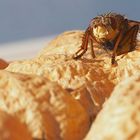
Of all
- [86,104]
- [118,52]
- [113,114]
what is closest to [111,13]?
[118,52]

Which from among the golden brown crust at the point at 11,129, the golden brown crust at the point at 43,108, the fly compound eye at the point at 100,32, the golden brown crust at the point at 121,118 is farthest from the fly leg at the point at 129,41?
the golden brown crust at the point at 11,129

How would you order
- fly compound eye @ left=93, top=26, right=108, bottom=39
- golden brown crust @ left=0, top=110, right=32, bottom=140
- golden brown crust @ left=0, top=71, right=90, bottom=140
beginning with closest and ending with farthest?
golden brown crust @ left=0, top=110, right=32, bottom=140
golden brown crust @ left=0, top=71, right=90, bottom=140
fly compound eye @ left=93, top=26, right=108, bottom=39

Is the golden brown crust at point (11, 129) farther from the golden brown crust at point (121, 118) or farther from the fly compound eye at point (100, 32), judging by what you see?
the fly compound eye at point (100, 32)

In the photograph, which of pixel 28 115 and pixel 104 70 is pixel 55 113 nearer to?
pixel 28 115

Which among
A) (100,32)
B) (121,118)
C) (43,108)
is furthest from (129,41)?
(121,118)

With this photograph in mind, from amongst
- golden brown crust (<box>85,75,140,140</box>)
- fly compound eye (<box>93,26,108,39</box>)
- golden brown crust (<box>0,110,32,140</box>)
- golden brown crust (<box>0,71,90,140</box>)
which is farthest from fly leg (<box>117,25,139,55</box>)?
golden brown crust (<box>0,110,32,140</box>)

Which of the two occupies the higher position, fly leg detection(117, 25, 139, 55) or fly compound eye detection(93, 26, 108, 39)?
fly compound eye detection(93, 26, 108, 39)

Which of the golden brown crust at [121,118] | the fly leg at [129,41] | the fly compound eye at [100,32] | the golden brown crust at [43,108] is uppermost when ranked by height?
the golden brown crust at [121,118]

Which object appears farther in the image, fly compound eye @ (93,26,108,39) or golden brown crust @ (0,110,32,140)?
fly compound eye @ (93,26,108,39)

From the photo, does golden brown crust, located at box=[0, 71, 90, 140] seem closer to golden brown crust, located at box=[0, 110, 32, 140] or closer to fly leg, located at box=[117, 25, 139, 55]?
golden brown crust, located at box=[0, 110, 32, 140]

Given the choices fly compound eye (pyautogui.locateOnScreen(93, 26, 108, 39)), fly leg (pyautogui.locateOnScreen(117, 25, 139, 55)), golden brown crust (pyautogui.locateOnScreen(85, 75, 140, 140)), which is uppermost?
golden brown crust (pyautogui.locateOnScreen(85, 75, 140, 140))

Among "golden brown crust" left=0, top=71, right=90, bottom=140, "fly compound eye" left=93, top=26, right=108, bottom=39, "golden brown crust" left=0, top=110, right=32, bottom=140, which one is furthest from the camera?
"fly compound eye" left=93, top=26, right=108, bottom=39
